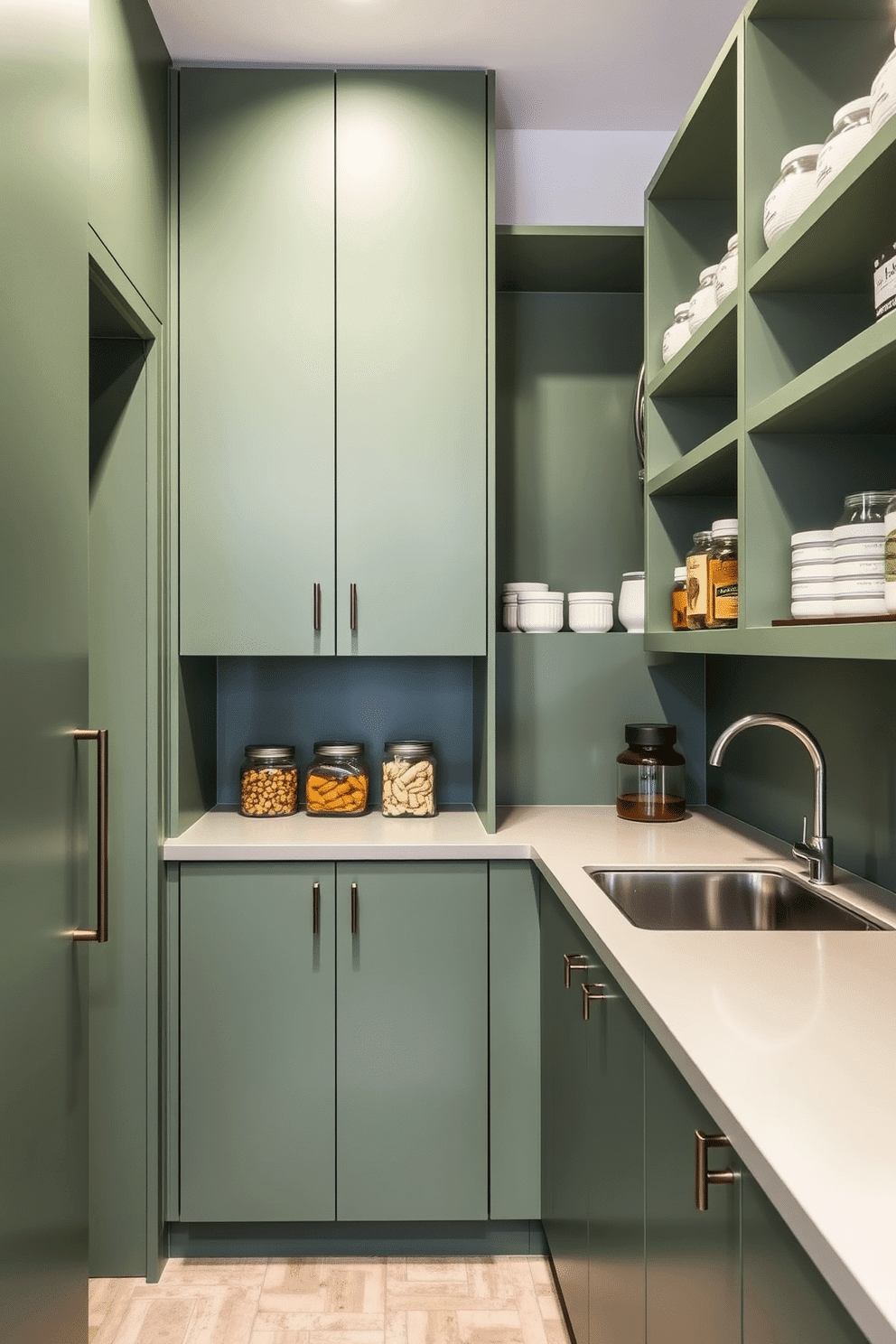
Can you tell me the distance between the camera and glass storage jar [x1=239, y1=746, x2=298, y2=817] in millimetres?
2410

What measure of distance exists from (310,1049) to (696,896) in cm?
90

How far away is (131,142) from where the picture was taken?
1.91 meters

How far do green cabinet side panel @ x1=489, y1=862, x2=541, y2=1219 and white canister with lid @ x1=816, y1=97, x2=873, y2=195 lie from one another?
57.1 inches

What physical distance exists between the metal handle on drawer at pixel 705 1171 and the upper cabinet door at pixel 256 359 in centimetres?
148

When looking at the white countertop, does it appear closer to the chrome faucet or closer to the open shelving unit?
the chrome faucet

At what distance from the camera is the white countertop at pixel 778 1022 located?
740 mm

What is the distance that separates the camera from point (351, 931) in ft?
6.96

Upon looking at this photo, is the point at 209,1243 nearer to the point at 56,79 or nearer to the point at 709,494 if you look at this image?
the point at 709,494

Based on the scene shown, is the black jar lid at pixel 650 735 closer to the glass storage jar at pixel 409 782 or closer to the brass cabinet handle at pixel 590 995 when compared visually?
the glass storage jar at pixel 409 782

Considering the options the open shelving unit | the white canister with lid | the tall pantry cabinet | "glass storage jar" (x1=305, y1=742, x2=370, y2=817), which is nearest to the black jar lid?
the open shelving unit

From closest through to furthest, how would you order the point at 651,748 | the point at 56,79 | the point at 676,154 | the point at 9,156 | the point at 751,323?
the point at 9,156, the point at 56,79, the point at 751,323, the point at 676,154, the point at 651,748

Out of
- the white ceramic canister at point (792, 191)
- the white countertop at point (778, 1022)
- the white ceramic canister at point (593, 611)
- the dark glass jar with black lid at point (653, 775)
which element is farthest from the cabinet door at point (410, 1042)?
the white ceramic canister at point (792, 191)

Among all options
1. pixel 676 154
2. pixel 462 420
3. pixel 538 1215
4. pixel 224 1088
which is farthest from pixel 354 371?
pixel 538 1215

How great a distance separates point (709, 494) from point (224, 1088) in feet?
5.75
